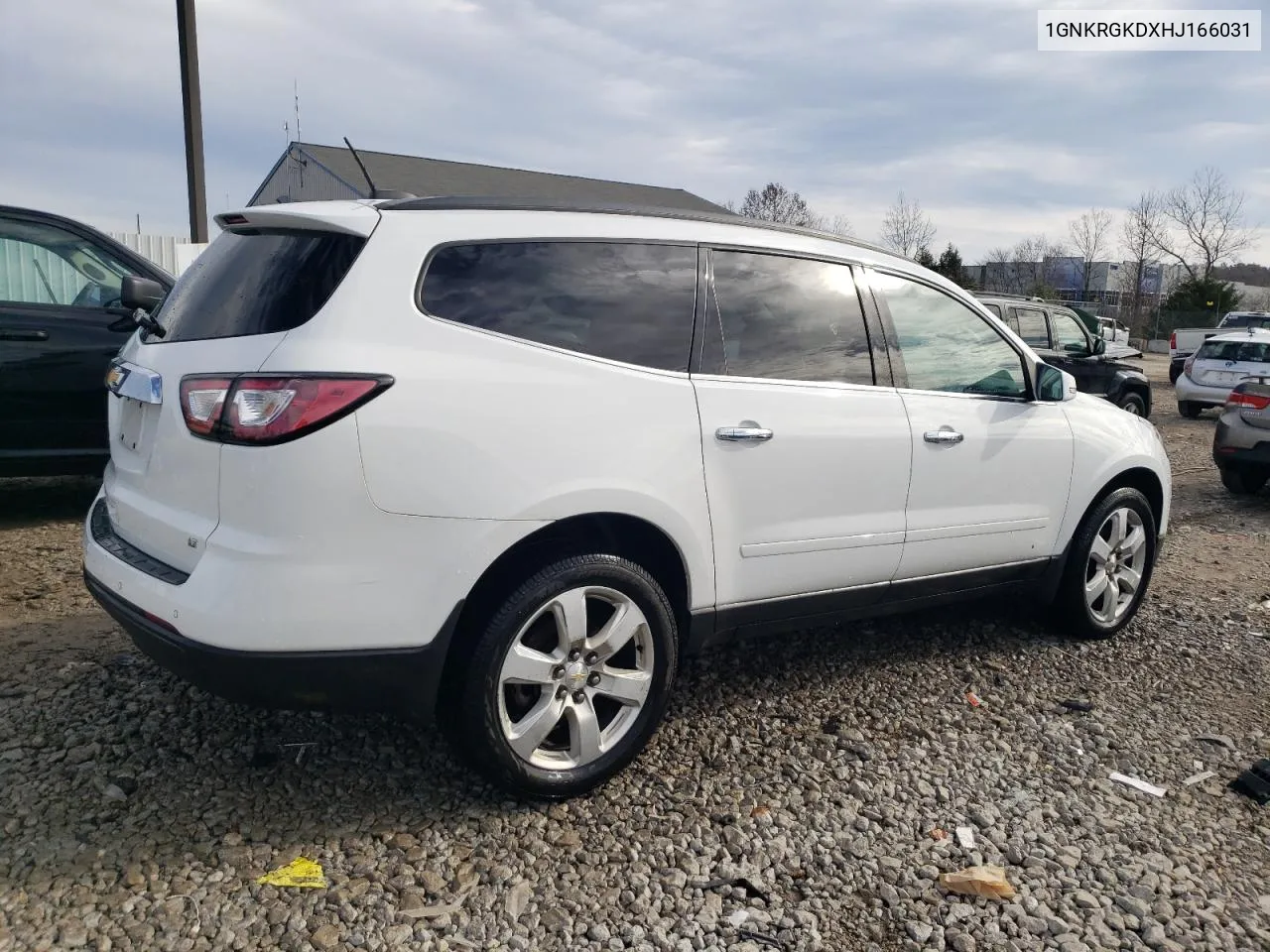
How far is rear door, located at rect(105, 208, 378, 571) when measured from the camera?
103 inches

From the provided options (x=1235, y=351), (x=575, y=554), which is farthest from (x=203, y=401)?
(x=1235, y=351)

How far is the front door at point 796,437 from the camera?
322 centimetres

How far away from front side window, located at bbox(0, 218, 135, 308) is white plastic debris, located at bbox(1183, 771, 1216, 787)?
19.5 feet

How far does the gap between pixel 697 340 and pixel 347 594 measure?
1.39 meters

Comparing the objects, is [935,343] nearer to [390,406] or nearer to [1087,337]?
[390,406]

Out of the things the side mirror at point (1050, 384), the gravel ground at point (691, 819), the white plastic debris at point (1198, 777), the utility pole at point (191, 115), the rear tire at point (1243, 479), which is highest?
the utility pole at point (191, 115)

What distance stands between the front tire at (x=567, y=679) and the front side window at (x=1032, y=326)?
34.1 ft

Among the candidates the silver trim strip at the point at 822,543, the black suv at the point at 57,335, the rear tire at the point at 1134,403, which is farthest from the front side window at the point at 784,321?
the rear tire at the point at 1134,403

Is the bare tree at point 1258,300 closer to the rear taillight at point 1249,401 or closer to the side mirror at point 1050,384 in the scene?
the rear taillight at point 1249,401

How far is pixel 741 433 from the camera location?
10.5 feet

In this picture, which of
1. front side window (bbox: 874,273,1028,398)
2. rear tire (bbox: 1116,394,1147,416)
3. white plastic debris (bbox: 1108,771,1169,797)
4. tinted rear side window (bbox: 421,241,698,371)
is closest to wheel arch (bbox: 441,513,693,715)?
tinted rear side window (bbox: 421,241,698,371)

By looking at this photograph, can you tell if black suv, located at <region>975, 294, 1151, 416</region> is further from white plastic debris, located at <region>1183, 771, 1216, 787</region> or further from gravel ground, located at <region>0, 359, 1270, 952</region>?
white plastic debris, located at <region>1183, 771, 1216, 787</region>

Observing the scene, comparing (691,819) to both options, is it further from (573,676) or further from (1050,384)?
(1050,384)

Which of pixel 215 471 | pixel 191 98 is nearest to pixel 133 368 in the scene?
pixel 215 471
